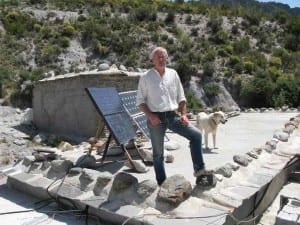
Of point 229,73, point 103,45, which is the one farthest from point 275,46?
point 103,45

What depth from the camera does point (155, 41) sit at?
1208 inches

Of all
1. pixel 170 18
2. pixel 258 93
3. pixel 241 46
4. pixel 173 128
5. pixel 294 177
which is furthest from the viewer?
pixel 170 18

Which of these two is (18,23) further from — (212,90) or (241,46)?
(241,46)

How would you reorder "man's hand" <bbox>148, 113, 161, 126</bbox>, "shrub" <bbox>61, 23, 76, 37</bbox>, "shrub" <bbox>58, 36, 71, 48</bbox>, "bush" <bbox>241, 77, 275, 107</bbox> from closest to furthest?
"man's hand" <bbox>148, 113, 161, 126</bbox>, "bush" <bbox>241, 77, 275, 107</bbox>, "shrub" <bbox>58, 36, 71, 48</bbox>, "shrub" <bbox>61, 23, 76, 37</bbox>

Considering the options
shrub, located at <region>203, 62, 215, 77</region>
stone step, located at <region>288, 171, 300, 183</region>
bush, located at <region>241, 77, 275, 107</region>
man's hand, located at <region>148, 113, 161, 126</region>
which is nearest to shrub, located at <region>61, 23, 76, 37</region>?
shrub, located at <region>203, 62, 215, 77</region>

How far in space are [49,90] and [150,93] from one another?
798cm

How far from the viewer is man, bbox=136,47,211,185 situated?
3.98 meters

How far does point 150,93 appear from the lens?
400 centimetres

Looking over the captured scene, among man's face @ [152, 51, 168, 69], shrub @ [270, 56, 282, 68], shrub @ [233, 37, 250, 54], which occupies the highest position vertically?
man's face @ [152, 51, 168, 69]

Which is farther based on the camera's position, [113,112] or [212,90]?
[212,90]

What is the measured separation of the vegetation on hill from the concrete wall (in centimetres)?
1010

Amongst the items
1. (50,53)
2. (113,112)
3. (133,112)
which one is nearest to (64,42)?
(50,53)

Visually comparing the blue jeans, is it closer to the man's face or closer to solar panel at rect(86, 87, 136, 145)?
the man's face

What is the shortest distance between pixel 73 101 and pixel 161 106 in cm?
706
